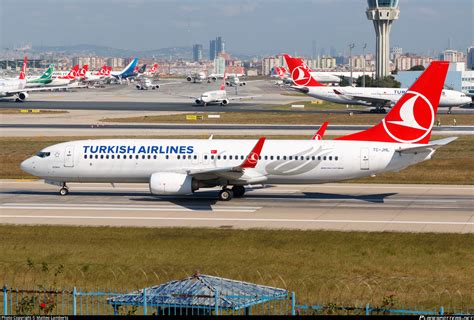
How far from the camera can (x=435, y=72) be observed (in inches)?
1903

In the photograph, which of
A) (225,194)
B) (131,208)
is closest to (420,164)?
(225,194)

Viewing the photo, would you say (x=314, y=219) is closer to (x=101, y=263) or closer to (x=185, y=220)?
(x=185, y=220)

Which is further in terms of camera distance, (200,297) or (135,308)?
(135,308)

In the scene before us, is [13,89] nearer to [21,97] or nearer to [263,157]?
[21,97]

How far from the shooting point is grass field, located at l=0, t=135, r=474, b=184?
5953 centimetres

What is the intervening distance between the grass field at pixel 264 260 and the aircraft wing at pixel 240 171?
737 centimetres

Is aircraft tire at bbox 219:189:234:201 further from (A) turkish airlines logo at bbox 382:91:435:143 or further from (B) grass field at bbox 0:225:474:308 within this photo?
(A) turkish airlines logo at bbox 382:91:435:143

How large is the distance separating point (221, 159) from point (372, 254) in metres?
16.7

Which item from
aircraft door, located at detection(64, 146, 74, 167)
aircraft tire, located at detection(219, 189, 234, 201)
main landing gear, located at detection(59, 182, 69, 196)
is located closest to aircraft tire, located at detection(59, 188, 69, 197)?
main landing gear, located at detection(59, 182, 69, 196)

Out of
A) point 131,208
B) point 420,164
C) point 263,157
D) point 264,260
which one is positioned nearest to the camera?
point 264,260

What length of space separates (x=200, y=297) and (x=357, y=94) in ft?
370

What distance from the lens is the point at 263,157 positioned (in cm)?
4900

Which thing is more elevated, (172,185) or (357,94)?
(172,185)

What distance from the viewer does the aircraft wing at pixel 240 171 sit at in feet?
153
